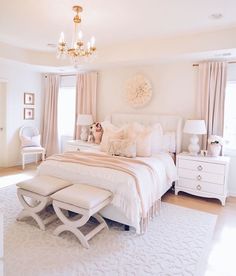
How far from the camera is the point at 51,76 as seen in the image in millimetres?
6047

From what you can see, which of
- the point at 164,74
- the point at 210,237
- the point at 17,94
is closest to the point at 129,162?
the point at 210,237

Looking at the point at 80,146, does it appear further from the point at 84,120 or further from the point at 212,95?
the point at 212,95

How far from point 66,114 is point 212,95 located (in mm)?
3714

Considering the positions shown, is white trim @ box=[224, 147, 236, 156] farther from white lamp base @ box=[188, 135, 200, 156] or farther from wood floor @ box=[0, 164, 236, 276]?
wood floor @ box=[0, 164, 236, 276]

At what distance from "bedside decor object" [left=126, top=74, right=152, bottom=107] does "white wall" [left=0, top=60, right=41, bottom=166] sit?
252cm

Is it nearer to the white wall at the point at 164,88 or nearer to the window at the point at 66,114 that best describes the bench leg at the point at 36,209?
the white wall at the point at 164,88

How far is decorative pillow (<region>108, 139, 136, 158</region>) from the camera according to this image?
142 inches

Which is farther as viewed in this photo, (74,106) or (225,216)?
(74,106)

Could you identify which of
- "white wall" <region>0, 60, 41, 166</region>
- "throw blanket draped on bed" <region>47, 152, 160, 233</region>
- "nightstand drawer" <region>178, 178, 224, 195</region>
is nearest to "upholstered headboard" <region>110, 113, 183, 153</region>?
"nightstand drawer" <region>178, 178, 224, 195</region>

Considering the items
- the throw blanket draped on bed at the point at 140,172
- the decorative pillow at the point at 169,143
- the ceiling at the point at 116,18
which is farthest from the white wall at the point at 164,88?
the throw blanket draped on bed at the point at 140,172

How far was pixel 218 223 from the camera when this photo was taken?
10.0 ft

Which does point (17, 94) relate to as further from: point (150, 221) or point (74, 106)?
point (150, 221)

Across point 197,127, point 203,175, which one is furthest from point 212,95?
point 203,175

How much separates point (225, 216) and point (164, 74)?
9.24ft
